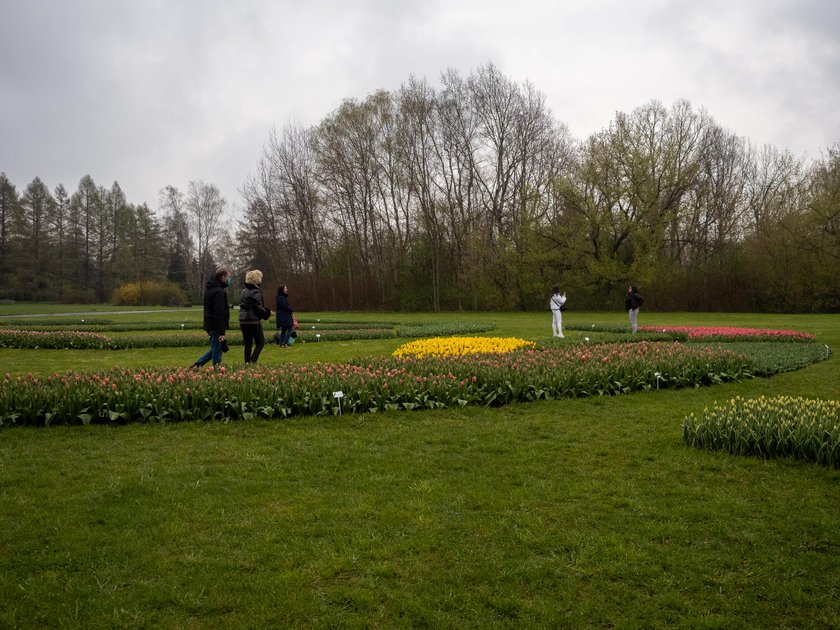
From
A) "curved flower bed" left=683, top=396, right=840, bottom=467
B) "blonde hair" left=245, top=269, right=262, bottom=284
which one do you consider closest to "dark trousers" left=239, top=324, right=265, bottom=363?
"blonde hair" left=245, top=269, right=262, bottom=284

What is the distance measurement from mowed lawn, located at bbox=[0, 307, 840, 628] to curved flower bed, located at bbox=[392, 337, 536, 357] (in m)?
6.42

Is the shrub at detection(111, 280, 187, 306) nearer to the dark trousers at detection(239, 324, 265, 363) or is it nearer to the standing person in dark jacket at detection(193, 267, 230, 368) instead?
the dark trousers at detection(239, 324, 265, 363)

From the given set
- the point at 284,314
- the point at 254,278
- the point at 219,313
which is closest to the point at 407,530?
the point at 219,313

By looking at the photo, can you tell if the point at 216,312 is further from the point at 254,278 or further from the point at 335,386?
the point at 335,386

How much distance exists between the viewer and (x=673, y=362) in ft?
33.6

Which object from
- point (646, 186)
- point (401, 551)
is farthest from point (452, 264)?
point (401, 551)

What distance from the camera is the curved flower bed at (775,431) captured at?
5523 mm

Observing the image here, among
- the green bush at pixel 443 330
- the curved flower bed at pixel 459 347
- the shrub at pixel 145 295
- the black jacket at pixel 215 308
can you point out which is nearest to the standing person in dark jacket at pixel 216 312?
the black jacket at pixel 215 308

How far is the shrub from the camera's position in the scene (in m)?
63.0

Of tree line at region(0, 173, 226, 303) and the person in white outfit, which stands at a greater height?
tree line at region(0, 173, 226, 303)

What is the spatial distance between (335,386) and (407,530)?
4.18 meters

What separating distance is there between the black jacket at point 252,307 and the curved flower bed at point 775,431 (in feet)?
23.4

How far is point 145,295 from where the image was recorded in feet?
208

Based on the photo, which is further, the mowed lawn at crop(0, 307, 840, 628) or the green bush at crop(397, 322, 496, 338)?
the green bush at crop(397, 322, 496, 338)
